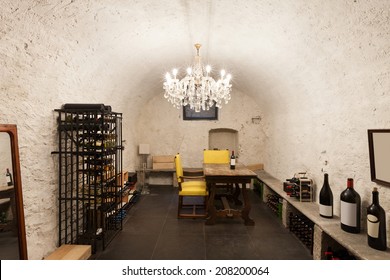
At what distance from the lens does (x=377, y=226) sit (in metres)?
2.08

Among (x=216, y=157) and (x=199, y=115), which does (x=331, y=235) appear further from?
(x=199, y=115)

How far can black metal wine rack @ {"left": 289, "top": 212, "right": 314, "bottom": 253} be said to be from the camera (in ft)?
10.4

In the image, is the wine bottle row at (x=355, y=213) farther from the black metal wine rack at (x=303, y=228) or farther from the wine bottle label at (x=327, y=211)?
the black metal wine rack at (x=303, y=228)

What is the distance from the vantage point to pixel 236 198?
539 centimetres

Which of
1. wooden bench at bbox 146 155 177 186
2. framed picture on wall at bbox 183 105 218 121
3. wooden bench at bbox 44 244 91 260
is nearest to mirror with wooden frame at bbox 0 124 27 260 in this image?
wooden bench at bbox 44 244 91 260

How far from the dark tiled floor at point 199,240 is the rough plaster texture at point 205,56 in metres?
0.89

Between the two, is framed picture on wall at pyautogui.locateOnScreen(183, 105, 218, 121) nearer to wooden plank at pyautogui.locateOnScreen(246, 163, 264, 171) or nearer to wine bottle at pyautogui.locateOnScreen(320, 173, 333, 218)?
wooden plank at pyautogui.locateOnScreen(246, 163, 264, 171)

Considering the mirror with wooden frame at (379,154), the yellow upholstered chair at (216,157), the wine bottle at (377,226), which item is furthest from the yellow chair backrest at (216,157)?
the wine bottle at (377,226)

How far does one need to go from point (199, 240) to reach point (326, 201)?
68.2 inches

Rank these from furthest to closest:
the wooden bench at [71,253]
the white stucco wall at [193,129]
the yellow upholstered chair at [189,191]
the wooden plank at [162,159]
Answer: the white stucco wall at [193,129], the wooden plank at [162,159], the yellow upholstered chair at [189,191], the wooden bench at [71,253]

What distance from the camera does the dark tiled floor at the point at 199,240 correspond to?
305 centimetres
